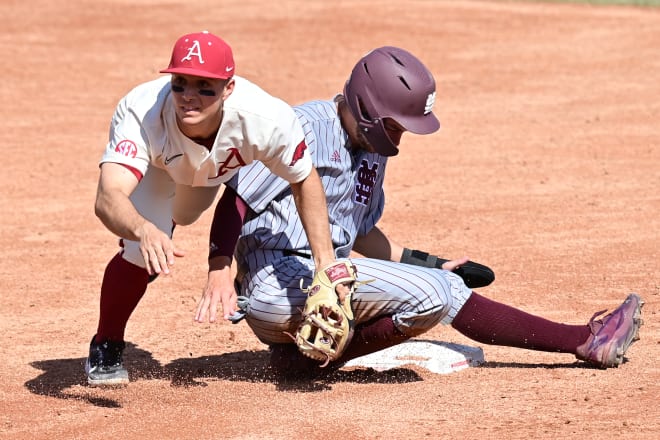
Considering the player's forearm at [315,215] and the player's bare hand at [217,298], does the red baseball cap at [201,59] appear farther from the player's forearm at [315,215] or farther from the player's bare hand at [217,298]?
the player's bare hand at [217,298]

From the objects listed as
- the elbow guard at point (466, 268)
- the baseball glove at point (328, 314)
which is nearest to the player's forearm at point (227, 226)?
the baseball glove at point (328, 314)

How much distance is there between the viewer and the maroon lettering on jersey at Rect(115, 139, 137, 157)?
4.35 metres

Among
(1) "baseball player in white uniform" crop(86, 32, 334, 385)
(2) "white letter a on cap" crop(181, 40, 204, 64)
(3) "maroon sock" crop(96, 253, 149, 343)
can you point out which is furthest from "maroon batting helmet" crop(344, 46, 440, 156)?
(3) "maroon sock" crop(96, 253, 149, 343)

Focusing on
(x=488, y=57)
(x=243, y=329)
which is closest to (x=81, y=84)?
(x=488, y=57)

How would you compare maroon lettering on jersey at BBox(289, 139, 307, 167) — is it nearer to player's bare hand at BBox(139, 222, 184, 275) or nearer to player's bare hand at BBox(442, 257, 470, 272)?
player's bare hand at BBox(139, 222, 184, 275)

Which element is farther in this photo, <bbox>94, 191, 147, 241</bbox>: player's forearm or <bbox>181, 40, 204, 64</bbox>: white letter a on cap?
<bbox>181, 40, 204, 64</bbox>: white letter a on cap

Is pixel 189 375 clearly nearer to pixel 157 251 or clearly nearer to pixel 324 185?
pixel 324 185

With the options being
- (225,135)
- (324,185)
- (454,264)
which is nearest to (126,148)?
(225,135)

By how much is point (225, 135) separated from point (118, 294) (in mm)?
892

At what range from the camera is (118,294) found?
4.94 metres

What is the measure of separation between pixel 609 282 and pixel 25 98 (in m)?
7.02

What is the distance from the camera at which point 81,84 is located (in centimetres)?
1226

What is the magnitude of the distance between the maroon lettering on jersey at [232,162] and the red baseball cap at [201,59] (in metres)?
0.31

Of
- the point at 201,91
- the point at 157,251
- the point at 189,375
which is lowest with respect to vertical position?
the point at 189,375
